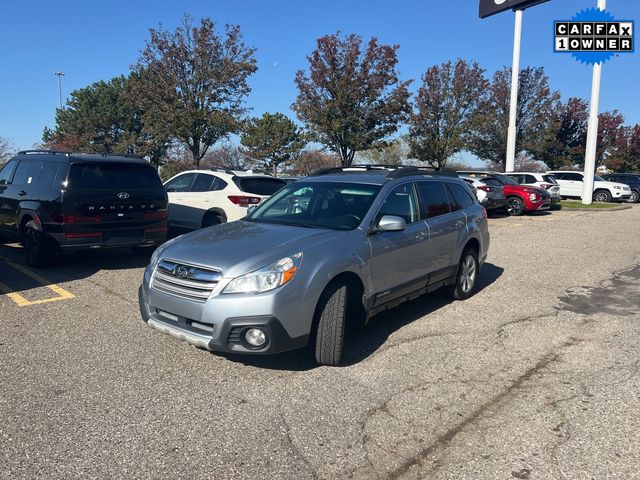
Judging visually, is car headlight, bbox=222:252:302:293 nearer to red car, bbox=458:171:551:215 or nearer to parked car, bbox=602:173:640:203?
red car, bbox=458:171:551:215

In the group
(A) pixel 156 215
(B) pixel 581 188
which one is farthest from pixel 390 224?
(B) pixel 581 188

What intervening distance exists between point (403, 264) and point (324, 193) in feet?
3.65

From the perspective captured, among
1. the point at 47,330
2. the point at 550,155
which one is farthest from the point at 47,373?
the point at 550,155

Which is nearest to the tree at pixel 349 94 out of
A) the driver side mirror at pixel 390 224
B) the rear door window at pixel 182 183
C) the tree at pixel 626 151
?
the rear door window at pixel 182 183

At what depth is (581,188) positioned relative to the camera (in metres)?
27.2

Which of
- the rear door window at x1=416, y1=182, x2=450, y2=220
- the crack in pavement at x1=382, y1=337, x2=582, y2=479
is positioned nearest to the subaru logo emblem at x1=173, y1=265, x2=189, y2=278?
the crack in pavement at x1=382, y1=337, x2=582, y2=479

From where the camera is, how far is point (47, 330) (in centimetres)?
529

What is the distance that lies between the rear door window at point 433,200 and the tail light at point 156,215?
447 centimetres

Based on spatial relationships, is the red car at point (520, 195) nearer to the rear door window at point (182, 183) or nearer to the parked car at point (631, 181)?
the rear door window at point (182, 183)

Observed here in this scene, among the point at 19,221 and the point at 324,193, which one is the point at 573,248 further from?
the point at 19,221

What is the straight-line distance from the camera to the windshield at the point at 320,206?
5.09 metres

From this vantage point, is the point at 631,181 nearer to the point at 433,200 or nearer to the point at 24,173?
the point at 433,200

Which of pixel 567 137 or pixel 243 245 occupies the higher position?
pixel 567 137

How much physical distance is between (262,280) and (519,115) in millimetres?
34412
